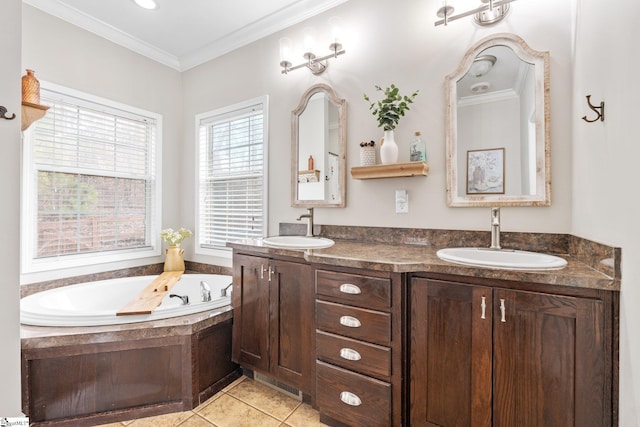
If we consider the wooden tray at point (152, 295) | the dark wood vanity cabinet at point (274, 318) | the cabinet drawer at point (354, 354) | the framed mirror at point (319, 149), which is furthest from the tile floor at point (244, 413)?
the framed mirror at point (319, 149)

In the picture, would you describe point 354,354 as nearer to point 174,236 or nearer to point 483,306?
point 483,306

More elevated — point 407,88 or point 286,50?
point 286,50

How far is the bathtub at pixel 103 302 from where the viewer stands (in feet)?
5.52

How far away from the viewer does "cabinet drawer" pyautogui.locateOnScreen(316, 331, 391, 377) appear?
136 centimetres

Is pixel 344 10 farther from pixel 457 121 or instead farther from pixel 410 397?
pixel 410 397

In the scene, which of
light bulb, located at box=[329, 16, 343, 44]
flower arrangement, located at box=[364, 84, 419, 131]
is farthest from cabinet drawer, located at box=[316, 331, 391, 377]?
light bulb, located at box=[329, 16, 343, 44]

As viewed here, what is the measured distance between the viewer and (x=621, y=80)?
99 cm

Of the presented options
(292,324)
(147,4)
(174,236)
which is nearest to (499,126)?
(292,324)

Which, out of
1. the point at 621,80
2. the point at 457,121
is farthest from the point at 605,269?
the point at 457,121

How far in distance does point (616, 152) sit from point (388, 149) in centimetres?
105

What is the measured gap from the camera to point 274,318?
1.79m

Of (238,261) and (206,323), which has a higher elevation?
(238,261)

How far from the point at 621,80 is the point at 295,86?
1983mm

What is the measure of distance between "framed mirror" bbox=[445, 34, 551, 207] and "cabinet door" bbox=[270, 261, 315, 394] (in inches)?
40.1
